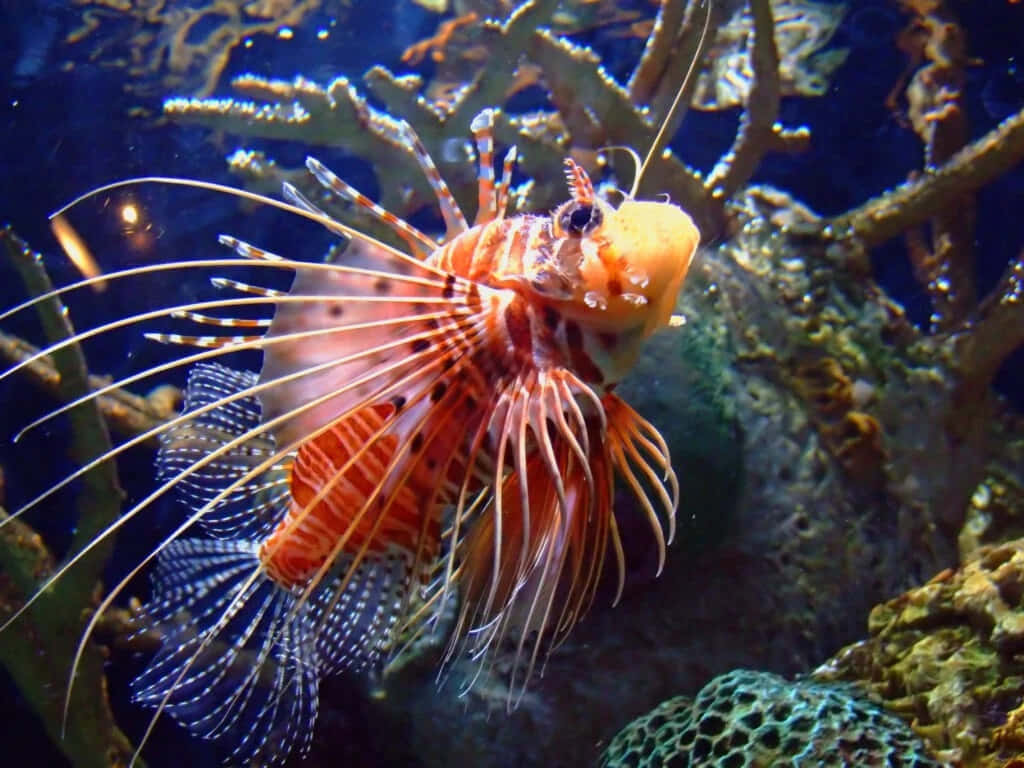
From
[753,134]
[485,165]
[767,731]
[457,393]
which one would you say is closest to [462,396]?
[457,393]

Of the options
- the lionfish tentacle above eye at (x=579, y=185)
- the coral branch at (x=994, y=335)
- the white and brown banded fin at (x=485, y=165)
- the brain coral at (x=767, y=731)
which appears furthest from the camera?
the coral branch at (x=994, y=335)

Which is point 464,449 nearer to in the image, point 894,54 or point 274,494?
point 274,494

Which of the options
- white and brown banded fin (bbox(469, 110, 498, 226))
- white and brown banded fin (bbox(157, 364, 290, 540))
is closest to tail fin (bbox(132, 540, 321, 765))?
white and brown banded fin (bbox(157, 364, 290, 540))

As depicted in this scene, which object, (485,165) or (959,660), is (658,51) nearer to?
(485,165)

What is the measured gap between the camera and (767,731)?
1869 mm

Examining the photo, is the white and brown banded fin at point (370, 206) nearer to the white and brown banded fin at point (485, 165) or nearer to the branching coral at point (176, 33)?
the white and brown banded fin at point (485, 165)

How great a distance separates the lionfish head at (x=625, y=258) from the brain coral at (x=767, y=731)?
109 centimetres

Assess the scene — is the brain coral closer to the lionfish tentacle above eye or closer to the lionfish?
the lionfish

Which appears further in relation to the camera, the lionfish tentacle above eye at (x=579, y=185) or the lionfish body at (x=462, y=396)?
the lionfish tentacle above eye at (x=579, y=185)

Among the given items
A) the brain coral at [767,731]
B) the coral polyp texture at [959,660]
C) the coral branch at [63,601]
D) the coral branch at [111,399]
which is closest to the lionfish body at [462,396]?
the brain coral at [767,731]

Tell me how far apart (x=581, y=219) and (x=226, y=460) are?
126 cm

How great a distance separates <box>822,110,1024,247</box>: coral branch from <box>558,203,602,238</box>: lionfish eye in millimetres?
2476

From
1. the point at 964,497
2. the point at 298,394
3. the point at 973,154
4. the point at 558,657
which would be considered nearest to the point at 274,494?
the point at 298,394

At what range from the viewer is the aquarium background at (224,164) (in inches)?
148
